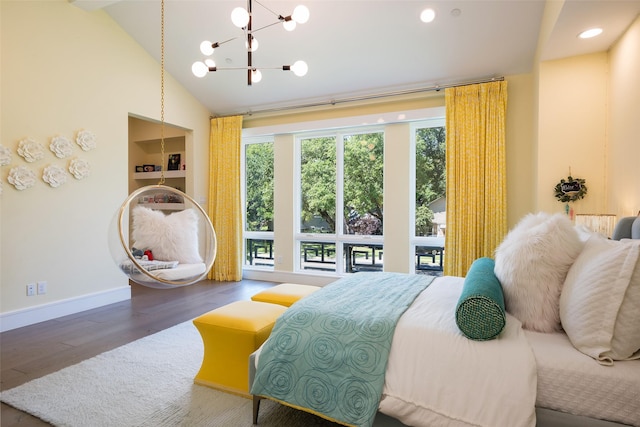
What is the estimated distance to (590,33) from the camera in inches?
108

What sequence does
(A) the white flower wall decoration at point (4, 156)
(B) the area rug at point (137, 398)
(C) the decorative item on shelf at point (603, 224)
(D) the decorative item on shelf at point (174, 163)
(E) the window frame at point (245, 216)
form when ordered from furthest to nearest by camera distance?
(D) the decorative item on shelf at point (174, 163) → (E) the window frame at point (245, 216) → (A) the white flower wall decoration at point (4, 156) → (C) the decorative item on shelf at point (603, 224) → (B) the area rug at point (137, 398)

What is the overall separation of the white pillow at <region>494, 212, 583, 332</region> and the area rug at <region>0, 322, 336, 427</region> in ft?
3.83

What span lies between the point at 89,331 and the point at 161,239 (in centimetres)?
177

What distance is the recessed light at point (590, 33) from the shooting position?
106 inches

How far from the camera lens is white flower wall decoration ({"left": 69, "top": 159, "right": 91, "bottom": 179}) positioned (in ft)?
12.7

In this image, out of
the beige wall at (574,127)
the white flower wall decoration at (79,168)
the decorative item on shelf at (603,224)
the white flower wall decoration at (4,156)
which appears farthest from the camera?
the white flower wall decoration at (79,168)

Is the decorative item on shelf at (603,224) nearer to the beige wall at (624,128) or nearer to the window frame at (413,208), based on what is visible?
the beige wall at (624,128)

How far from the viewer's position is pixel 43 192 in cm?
364

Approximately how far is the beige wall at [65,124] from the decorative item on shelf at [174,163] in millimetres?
1128

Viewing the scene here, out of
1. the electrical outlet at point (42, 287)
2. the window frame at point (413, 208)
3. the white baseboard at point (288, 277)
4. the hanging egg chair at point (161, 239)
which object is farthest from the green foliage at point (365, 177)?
the electrical outlet at point (42, 287)

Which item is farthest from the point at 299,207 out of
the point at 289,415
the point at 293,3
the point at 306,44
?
the point at 289,415

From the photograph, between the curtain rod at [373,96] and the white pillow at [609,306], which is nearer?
the white pillow at [609,306]

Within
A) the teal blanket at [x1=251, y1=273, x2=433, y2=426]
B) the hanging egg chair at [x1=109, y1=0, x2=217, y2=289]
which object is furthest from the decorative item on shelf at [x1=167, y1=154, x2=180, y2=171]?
the teal blanket at [x1=251, y1=273, x2=433, y2=426]

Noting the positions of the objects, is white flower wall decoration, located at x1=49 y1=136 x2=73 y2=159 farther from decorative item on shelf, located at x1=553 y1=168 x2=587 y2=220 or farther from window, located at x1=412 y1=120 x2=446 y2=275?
decorative item on shelf, located at x1=553 y1=168 x2=587 y2=220
